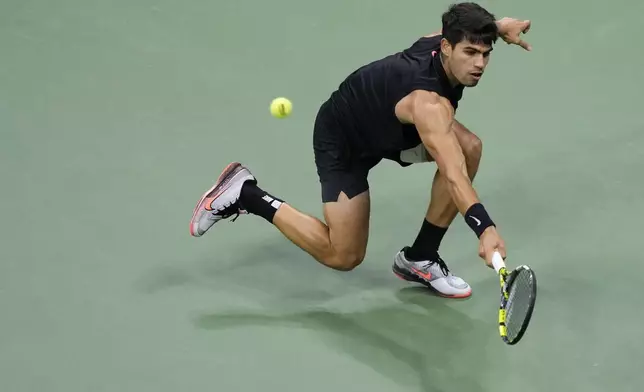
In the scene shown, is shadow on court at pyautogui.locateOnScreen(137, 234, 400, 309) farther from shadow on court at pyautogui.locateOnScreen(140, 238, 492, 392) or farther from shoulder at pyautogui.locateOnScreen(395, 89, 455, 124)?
shoulder at pyautogui.locateOnScreen(395, 89, 455, 124)

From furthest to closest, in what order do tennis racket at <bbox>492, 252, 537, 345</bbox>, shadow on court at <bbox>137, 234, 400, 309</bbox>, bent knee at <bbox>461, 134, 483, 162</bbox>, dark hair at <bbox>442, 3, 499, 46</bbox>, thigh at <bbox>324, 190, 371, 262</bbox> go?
shadow on court at <bbox>137, 234, 400, 309</bbox>
thigh at <bbox>324, 190, 371, 262</bbox>
bent knee at <bbox>461, 134, 483, 162</bbox>
dark hair at <bbox>442, 3, 499, 46</bbox>
tennis racket at <bbox>492, 252, 537, 345</bbox>

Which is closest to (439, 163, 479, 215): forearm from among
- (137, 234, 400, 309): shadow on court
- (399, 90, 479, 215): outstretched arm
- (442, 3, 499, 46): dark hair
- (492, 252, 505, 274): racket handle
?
(399, 90, 479, 215): outstretched arm

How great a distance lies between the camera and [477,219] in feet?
13.4

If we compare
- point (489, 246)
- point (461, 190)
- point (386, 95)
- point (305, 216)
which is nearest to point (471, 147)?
point (386, 95)

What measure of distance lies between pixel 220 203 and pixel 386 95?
3.42 ft

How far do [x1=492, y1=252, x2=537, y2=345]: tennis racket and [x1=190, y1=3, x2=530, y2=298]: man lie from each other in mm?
658

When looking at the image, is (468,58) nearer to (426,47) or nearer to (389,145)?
(426,47)

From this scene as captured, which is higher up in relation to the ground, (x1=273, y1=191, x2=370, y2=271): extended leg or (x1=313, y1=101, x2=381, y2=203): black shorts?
(x1=313, y1=101, x2=381, y2=203): black shorts

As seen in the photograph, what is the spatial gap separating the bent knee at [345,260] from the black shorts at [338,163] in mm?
262

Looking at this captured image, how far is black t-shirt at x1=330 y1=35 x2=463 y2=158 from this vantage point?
183 inches

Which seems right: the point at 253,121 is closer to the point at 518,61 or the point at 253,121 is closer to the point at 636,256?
the point at 518,61

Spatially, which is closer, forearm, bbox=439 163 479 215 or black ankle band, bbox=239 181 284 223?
forearm, bbox=439 163 479 215

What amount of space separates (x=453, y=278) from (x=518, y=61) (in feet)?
7.66

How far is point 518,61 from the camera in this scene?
6.95m
